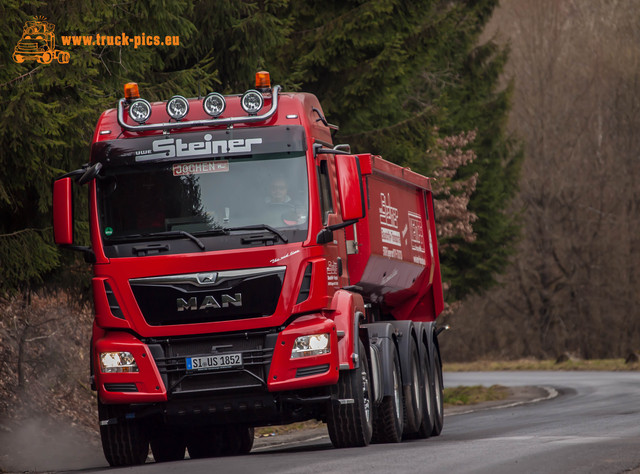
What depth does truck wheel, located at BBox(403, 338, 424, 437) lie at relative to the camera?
50.1 ft

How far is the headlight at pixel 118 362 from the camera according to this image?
1194 centimetres

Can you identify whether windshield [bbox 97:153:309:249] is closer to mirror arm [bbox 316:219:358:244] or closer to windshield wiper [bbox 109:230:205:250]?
windshield wiper [bbox 109:230:205:250]

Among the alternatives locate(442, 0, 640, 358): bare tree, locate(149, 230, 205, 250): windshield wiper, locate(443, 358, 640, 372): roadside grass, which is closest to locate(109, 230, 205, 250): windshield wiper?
locate(149, 230, 205, 250): windshield wiper

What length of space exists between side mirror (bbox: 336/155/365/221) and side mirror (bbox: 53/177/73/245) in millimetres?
2483

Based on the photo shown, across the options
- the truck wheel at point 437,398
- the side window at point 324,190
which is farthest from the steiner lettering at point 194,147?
the truck wheel at point 437,398

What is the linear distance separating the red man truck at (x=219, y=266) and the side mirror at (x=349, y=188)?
0.04 ft

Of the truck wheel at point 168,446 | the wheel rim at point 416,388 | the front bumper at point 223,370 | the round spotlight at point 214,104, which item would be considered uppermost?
the round spotlight at point 214,104

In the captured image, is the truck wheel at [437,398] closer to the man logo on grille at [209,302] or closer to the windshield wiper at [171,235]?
the man logo on grille at [209,302]

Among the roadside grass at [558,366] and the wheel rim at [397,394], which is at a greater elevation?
the roadside grass at [558,366]

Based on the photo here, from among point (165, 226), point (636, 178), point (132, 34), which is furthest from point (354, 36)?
point (636, 178)

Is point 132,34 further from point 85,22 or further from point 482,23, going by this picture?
point 482,23

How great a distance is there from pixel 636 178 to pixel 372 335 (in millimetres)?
39799

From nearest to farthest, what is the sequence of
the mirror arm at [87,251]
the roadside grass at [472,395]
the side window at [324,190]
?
the mirror arm at [87,251] → the side window at [324,190] → the roadside grass at [472,395]

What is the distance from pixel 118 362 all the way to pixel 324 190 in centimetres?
253
